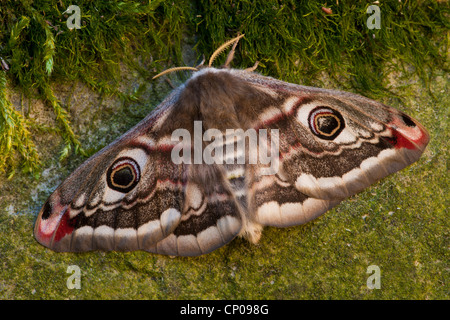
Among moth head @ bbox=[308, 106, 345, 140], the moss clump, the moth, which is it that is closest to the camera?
the moth

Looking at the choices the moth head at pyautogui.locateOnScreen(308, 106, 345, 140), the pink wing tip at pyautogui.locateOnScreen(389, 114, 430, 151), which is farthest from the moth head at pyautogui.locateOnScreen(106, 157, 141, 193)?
the pink wing tip at pyautogui.locateOnScreen(389, 114, 430, 151)

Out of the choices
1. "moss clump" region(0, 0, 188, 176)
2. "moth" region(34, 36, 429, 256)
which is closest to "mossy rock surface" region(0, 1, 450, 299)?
"moss clump" region(0, 0, 188, 176)

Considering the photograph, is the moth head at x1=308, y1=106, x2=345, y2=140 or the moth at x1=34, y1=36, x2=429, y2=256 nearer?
the moth at x1=34, y1=36, x2=429, y2=256

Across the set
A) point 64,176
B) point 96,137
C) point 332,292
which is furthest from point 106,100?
point 332,292

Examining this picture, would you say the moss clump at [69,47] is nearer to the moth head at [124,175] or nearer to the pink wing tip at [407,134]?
the moth head at [124,175]

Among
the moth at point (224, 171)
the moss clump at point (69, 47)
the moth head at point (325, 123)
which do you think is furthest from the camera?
the moss clump at point (69, 47)

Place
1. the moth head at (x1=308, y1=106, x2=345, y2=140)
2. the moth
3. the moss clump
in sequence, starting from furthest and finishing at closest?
the moss clump
the moth head at (x1=308, y1=106, x2=345, y2=140)
the moth

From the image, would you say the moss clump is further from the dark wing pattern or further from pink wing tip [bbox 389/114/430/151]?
pink wing tip [bbox 389/114/430/151]

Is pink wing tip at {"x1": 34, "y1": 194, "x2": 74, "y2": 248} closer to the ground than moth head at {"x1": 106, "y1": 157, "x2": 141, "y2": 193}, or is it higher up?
closer to the ground

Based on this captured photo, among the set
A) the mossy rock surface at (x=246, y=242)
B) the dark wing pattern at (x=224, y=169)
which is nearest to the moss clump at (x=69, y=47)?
the mossy rock surface at (x=246, y=242)
